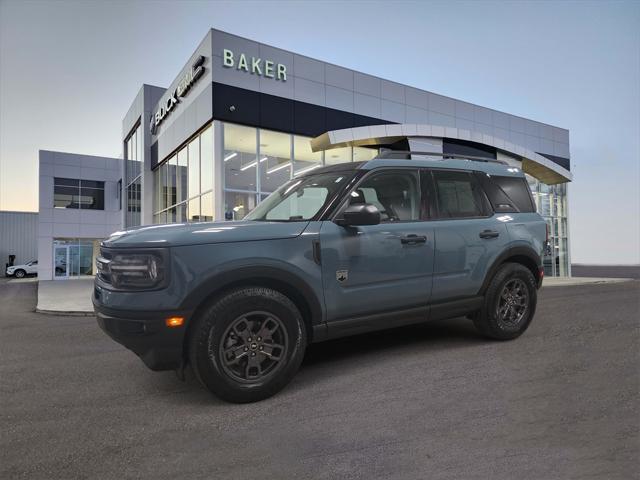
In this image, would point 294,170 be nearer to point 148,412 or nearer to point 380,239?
point 380,239

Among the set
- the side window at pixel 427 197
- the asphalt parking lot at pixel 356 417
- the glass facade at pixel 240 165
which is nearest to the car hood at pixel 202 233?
the asphalt parking lot at pixel 356 417

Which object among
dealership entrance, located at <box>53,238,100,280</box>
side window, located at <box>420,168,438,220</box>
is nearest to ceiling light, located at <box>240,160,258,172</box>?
side window, located at <box>420,168,438,220</box>

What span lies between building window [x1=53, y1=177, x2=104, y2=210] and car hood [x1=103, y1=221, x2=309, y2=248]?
31.6 metres

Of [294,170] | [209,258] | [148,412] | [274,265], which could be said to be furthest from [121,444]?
[294,170]

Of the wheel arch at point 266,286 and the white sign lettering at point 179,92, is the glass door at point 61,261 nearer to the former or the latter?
the white sign lettering at point 179,92

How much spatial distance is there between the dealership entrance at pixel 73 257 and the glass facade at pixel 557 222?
31.1 meters

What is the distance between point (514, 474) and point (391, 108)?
54.9 ft

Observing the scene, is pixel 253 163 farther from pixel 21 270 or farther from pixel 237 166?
pixel 21 270

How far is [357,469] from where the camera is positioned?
2229mm

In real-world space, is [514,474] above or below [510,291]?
below

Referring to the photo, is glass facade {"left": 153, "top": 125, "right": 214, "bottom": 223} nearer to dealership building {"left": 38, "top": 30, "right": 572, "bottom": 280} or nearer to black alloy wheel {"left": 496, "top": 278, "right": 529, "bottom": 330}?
dealership building {"left": 38, "top": 30, "right": 572, "bottom": 280}

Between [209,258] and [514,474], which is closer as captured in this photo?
[514,474]

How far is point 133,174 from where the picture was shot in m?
24.2

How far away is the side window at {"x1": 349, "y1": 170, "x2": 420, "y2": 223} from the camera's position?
4.04 metres
